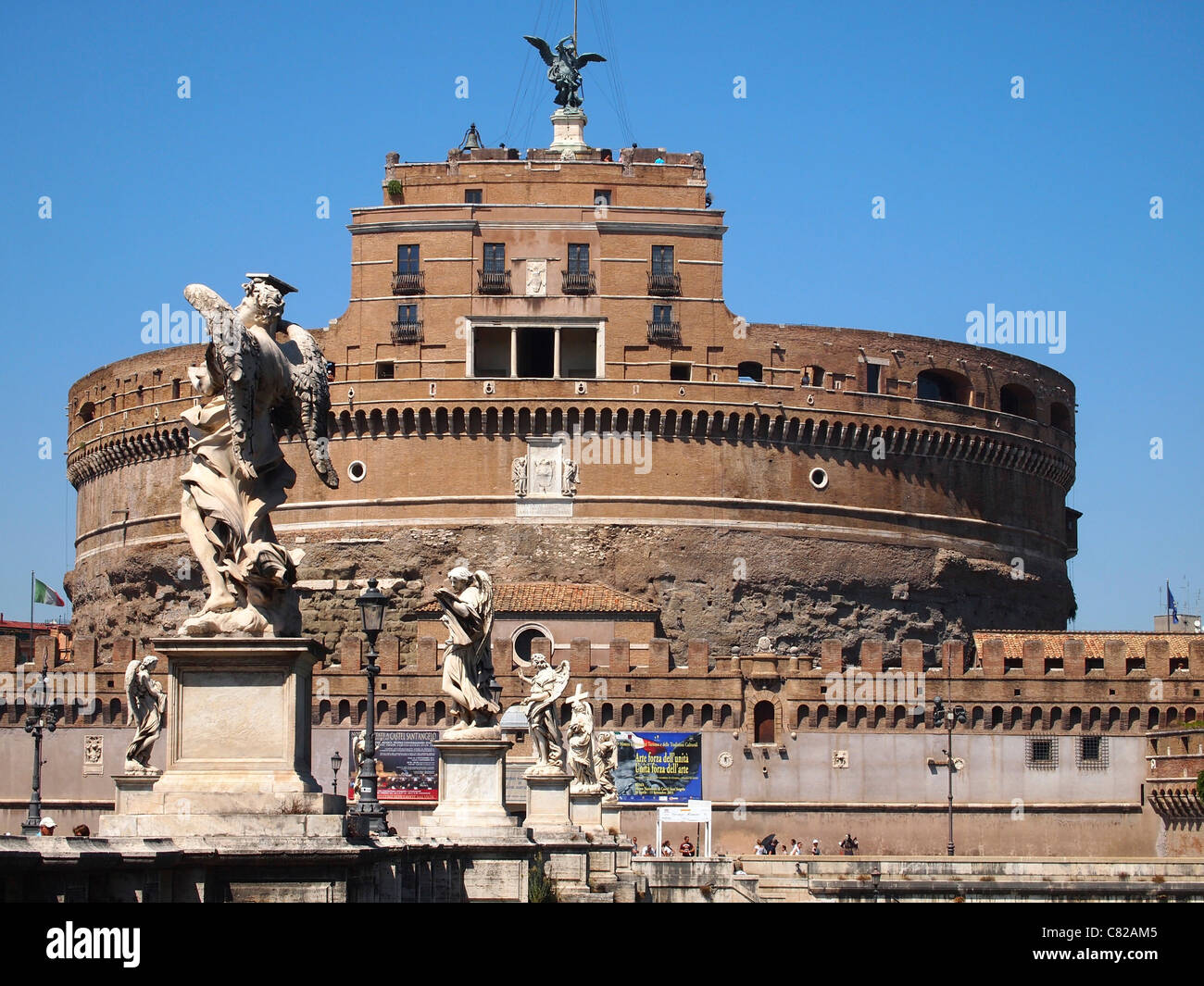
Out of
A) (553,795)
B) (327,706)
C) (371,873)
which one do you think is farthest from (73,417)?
(371,873)

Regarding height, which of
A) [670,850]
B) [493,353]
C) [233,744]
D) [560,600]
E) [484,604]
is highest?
[493,353]

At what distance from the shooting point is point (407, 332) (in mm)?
65125

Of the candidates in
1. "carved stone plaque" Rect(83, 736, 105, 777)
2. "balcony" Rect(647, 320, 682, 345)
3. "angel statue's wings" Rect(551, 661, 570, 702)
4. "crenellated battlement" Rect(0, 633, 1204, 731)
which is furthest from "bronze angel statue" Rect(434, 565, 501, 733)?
"balcony" Rect(647, 320, 682, 345)

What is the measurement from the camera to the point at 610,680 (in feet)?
186

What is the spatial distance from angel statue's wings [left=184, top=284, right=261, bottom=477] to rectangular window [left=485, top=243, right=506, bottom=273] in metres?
54.3

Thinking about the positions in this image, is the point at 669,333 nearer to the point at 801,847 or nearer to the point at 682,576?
the point at 682,576

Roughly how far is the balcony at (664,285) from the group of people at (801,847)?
721 inches

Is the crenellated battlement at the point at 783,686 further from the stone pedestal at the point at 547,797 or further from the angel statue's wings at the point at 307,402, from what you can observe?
the angel statue's wings at the point at 307,402

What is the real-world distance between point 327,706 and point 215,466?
4604cm

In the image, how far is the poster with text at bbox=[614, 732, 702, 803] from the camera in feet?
182

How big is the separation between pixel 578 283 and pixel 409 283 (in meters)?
5.21

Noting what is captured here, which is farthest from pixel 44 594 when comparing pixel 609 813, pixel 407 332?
pixel 609 813
